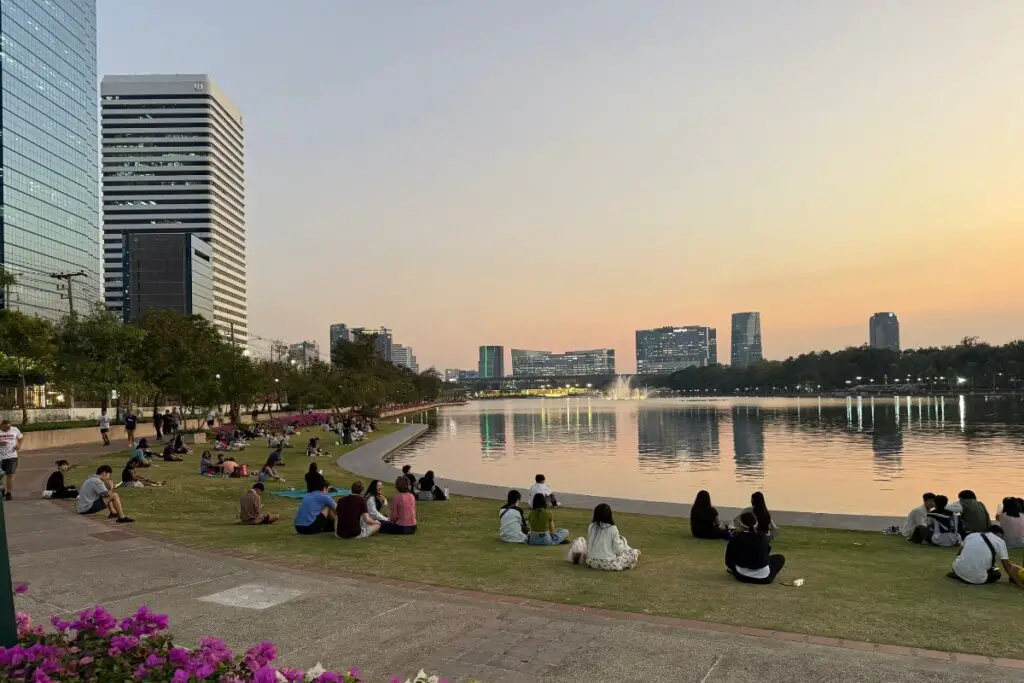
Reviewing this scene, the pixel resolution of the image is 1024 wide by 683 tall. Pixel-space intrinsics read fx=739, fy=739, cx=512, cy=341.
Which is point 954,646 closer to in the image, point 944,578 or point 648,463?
point 944,578

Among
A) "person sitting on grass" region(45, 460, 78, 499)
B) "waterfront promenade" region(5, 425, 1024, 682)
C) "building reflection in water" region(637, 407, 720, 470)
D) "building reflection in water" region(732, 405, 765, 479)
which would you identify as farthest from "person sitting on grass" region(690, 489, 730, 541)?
"building reflection in water" region(637, 407, 720, 470)

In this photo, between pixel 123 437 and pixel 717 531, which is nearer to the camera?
pixel 717 531

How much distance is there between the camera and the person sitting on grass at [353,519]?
47.5 feet

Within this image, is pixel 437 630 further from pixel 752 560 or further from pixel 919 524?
pixel 919 524

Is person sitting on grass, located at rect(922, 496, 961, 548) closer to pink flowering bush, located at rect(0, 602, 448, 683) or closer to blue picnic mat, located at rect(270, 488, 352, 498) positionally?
pink flowering bush, located at rect(0, 602, 448, 683)

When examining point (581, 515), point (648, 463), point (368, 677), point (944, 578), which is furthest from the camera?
point (648, 463)

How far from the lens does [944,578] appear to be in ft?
37.0

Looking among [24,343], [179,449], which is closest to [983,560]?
[179,449]

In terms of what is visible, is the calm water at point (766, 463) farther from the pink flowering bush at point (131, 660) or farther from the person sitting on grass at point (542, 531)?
the pink flowering bush at point (131, 660)

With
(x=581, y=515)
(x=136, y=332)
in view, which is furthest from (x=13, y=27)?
(x=581, y=515)

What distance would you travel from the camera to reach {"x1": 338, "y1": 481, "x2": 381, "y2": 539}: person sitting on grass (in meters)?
14.5

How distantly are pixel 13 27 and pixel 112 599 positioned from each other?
14840 cm

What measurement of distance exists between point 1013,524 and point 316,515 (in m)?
13.4

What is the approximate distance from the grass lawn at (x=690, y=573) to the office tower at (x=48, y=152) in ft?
379
